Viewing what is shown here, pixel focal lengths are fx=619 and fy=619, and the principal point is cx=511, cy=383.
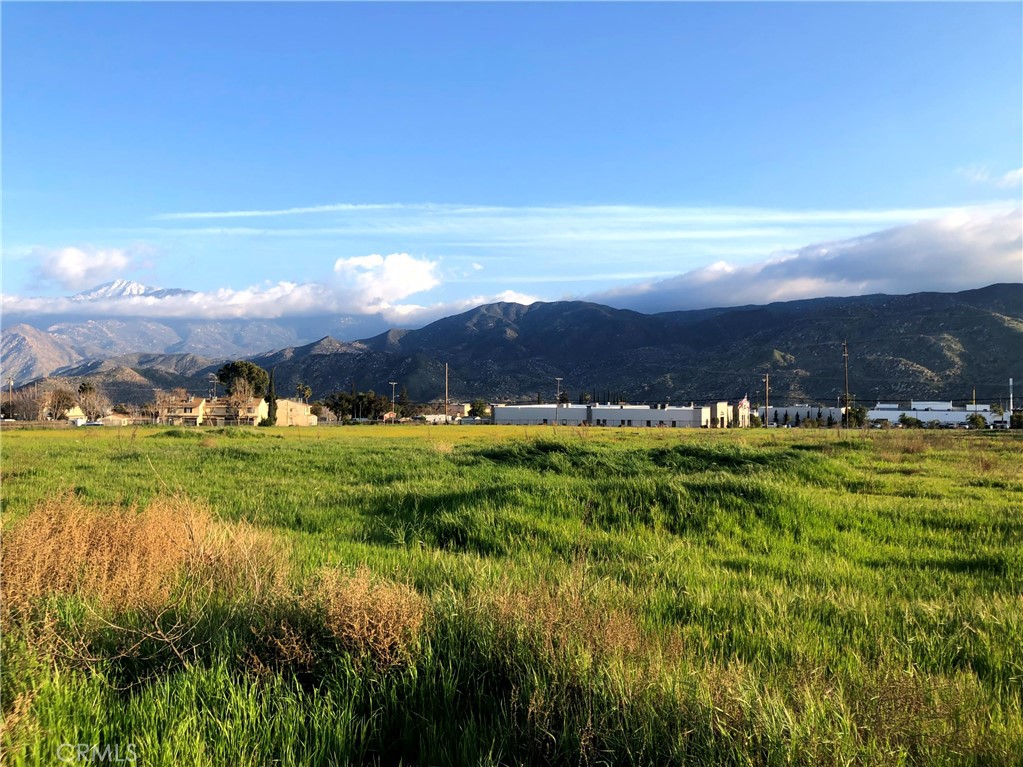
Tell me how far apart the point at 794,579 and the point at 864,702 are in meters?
3.87

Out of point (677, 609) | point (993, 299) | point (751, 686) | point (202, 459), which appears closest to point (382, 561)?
point (677, 609)

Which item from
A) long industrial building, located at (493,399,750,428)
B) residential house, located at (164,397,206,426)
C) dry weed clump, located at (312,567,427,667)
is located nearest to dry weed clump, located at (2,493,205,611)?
dry weed clump, located at (312,567,427,667)

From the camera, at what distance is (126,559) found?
6.41 m

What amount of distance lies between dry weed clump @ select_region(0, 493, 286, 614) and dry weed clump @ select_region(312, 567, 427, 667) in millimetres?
924

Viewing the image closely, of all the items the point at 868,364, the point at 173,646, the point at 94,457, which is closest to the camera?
the point at 173,646

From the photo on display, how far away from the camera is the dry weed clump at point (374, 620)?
459 cm

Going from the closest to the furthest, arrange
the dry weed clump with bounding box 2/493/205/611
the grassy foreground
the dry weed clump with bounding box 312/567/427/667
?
the grassy foreground < the dry weed clump with bounding box 312/567/427/667 < the dry weed clump with bounding box 2/493/205/611

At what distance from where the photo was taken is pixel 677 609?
595 centimetres

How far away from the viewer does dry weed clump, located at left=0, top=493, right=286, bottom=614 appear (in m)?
5.56

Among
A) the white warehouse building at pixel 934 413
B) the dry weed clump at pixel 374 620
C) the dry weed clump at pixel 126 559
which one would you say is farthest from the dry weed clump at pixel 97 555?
the white warehouse building at pixel 934 413

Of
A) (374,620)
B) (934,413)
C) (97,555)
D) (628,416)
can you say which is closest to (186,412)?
(628,416)

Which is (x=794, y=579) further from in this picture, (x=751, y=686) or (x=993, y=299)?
(x=993, y=299)

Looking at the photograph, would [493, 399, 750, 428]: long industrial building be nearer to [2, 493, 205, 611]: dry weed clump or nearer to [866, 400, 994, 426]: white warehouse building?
[866, 400, 994, 426]: white warehouse building

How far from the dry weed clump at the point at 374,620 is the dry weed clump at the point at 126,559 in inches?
36.4
